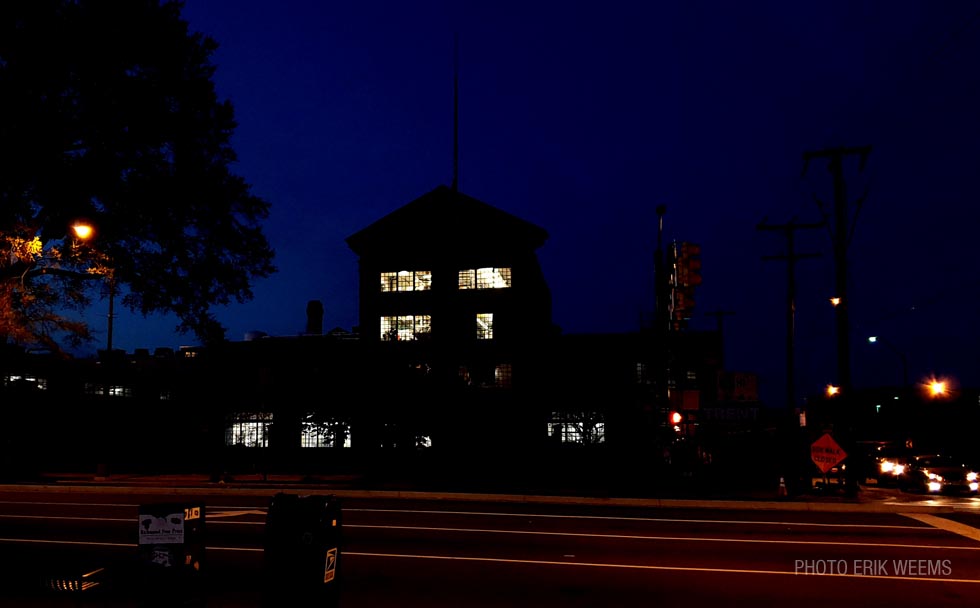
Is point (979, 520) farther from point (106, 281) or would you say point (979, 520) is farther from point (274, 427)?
point (274, 427)

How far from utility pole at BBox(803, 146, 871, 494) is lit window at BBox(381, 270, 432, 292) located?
71.0 ft

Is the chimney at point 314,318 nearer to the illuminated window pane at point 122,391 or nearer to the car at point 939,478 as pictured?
the illuminated window pane at point 122,391

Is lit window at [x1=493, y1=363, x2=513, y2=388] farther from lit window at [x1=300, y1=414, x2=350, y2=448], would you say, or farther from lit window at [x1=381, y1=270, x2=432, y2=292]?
lit window at [x1=300, y1=414, x2=350, y2=448]

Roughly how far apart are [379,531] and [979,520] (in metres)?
14.2

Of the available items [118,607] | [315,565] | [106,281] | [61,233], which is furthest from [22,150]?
[315,565]

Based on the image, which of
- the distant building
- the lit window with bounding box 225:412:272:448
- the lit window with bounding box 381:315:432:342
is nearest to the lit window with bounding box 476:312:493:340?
the distant building

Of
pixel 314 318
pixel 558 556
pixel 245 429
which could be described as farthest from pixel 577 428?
pixel 558 556

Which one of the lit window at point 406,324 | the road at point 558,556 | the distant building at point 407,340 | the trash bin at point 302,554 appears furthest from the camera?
the lit window at point 406,324

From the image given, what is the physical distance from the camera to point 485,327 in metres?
40.9

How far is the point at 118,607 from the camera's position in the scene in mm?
8523

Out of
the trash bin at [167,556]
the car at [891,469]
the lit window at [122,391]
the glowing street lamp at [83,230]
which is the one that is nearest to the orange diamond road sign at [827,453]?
the car at [891,469]

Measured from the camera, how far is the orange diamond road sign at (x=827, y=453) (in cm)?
2122

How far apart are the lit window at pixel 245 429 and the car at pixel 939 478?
31334 mm

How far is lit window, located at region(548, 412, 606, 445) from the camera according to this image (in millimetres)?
40719
